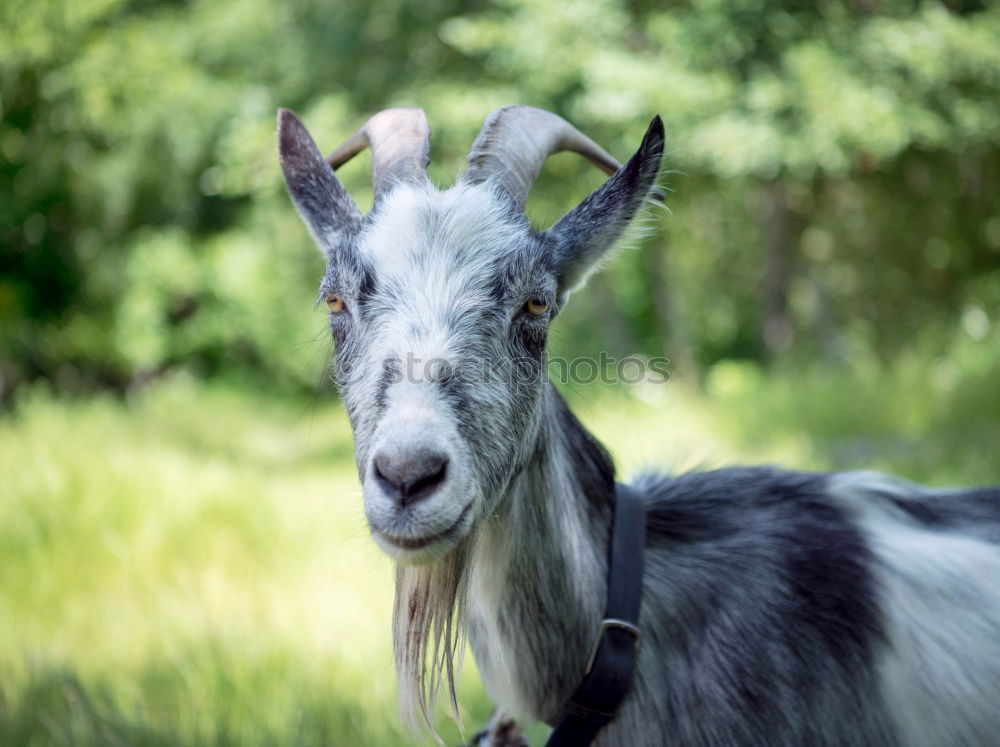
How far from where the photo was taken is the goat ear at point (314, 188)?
2.14m

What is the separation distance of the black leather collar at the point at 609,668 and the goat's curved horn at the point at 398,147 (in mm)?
1128

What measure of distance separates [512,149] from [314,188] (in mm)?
526

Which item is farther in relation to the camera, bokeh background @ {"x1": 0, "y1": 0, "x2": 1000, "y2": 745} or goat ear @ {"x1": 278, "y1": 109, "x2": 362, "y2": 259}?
bokeh background @ {"x1": 0, "y1": 0, "x2": 1000, "y2": 745}

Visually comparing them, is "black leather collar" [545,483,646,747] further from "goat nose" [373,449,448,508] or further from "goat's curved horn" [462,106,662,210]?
"goat's curved horn" [462,106,662,210]

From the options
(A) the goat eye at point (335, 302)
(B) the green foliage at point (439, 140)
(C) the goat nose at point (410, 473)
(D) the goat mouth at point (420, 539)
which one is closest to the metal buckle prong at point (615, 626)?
(D) the goat mouth at point (420, 539)

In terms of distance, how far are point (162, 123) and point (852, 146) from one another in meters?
8.11

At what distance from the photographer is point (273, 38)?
1015 centimetres

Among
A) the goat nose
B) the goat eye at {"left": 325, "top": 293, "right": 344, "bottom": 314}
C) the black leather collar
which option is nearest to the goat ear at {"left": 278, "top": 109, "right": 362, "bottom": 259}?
the goat eye at {"left": 325, "top": 293, "right": 344, "bottom": 314}

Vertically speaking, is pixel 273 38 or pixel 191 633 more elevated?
pixel 273 38

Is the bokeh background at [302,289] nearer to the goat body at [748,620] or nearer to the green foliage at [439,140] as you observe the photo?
the green foliage at [439,140]

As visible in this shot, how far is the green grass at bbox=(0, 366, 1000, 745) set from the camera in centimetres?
301

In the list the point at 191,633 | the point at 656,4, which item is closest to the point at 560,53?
the point at 656,4

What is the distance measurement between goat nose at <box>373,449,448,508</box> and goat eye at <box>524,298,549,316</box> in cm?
51

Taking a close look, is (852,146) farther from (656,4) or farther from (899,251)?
(899,251)
